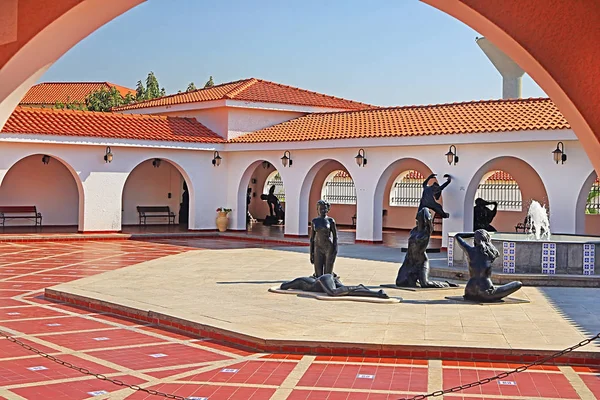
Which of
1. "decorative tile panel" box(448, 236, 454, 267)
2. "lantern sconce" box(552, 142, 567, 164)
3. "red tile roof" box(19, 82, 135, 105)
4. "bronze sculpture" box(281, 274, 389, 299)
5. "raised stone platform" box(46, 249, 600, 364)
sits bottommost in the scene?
"raised stone platform" box(46, 249, 600, 364)

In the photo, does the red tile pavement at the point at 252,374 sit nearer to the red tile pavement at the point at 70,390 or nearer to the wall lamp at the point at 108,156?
the red tile pavement at the point at 70,390

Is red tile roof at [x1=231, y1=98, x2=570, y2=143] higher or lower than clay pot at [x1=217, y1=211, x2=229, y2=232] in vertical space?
higher

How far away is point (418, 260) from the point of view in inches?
536

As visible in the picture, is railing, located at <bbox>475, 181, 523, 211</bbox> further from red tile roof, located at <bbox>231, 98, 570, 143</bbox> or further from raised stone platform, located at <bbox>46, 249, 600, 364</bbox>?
raised stone platform, located at <bbox>46, 249, 600, 364</bbox>

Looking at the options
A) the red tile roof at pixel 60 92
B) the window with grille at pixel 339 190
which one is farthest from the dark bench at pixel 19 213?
the red tile roof at pixel 60 92

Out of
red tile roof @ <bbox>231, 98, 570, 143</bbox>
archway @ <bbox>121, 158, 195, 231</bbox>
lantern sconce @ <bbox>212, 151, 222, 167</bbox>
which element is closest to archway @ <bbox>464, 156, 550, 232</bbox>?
red tile roof @ <bbox>231, 98, 570, 143</bbox>

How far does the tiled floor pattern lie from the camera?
749 cm

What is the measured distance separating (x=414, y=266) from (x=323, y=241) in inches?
70.2

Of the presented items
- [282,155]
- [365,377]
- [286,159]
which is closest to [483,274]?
[365,377]

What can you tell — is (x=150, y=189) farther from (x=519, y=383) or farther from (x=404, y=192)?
(x=519, y=383)

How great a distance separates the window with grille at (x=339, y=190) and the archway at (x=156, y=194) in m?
5.89

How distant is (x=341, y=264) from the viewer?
58.3 ft

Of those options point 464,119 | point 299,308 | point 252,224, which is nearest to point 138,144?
point 252,224

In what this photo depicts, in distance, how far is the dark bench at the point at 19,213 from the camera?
26688 millimetres
